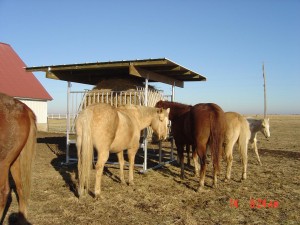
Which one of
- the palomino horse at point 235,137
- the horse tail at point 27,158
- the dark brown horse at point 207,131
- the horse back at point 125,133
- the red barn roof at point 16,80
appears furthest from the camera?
the red barn roof at point 16,80

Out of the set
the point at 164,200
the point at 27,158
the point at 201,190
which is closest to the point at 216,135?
the point at 201,190

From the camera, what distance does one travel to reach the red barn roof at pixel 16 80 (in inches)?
807

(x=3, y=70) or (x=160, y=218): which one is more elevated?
(x=3, y=70)

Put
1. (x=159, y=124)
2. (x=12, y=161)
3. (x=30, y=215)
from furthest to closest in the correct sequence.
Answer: (x=159, y=124) → (x=30, y=215) → (x=12, y=161)

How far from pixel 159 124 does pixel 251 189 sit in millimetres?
2782

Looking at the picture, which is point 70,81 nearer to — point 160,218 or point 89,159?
point 89,159

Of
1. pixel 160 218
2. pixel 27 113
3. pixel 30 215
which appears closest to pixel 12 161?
pixel 27 113

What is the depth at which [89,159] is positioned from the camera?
199 inches

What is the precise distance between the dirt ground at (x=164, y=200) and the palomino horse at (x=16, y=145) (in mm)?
723

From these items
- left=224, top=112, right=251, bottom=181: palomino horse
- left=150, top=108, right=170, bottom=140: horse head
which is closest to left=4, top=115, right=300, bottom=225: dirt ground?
left=224, top=112, right=251, bottom=181: palomino horse

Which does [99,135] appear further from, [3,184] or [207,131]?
[207,131]

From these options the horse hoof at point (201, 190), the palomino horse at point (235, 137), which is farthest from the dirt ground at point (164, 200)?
the palomino horse at point (235, 137)

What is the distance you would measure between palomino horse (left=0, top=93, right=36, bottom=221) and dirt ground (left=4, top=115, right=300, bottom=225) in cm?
72

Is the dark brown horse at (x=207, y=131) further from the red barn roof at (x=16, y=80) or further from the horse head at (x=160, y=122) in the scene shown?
the red barn roof at (x=16, y=80)
